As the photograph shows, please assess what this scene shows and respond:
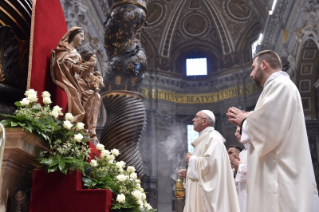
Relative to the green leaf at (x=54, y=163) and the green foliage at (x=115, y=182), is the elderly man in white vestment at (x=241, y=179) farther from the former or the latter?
the green leaf at (x=54, y=163)

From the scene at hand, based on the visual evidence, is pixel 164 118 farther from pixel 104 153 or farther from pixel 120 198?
pixel 120 198

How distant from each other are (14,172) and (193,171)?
2.20 m

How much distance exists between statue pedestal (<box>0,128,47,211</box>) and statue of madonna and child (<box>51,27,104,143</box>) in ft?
1.86

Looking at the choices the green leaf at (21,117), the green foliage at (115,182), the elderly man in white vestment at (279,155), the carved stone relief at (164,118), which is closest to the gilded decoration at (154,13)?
the carved stone relief at (164,118)

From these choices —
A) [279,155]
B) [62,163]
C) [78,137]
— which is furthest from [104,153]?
[279,155]

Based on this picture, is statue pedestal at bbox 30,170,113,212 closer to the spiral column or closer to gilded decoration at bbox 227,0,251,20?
the spiral column

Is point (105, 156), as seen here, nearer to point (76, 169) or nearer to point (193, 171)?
point (76, 169)

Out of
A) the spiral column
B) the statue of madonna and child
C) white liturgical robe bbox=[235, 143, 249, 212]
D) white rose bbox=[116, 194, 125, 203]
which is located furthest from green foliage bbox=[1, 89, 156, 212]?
white liturgical robe bbox=[235, 143, 249, 212]

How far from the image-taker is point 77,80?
3619mm

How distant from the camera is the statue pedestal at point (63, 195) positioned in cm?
279

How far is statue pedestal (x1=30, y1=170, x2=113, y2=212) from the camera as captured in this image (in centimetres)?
279

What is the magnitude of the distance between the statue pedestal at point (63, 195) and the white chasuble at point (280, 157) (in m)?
1.14

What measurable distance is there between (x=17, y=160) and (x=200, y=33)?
20.2 meters

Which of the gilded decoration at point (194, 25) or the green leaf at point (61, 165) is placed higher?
the gilded decoration at point (194, 25)
